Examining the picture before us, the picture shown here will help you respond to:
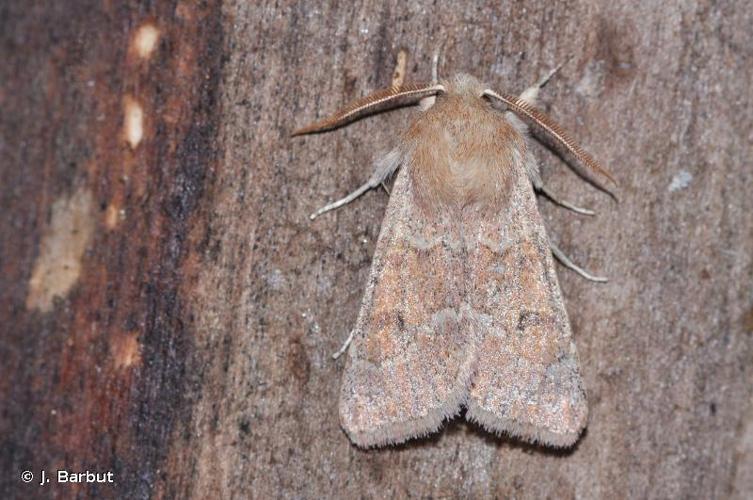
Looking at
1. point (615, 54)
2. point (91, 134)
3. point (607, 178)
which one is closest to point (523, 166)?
point (607, 178)

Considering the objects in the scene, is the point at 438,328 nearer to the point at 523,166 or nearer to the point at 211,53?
the point at 523,166

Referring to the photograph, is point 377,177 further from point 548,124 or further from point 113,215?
point 113,215

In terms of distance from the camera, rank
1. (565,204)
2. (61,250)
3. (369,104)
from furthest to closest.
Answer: (61,250) < (565,204) < (369,104)

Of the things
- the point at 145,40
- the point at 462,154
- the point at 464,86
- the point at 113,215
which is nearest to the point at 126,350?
the point at 113,215

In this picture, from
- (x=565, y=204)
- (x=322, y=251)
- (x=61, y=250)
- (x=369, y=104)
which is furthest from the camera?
(x=61, y=250)

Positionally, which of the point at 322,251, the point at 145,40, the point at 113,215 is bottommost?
the point at 322,251

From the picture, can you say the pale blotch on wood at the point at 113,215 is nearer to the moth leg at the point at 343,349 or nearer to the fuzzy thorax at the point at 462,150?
the moth leg at the point at 343,349

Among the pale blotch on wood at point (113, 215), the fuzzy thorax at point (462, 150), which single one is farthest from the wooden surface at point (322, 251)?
the fuzzy thorax at point (462, 150)

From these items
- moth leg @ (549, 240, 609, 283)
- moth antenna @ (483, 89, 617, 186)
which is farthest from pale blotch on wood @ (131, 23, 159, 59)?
moth leg @ (549, 240, 609, 283)
